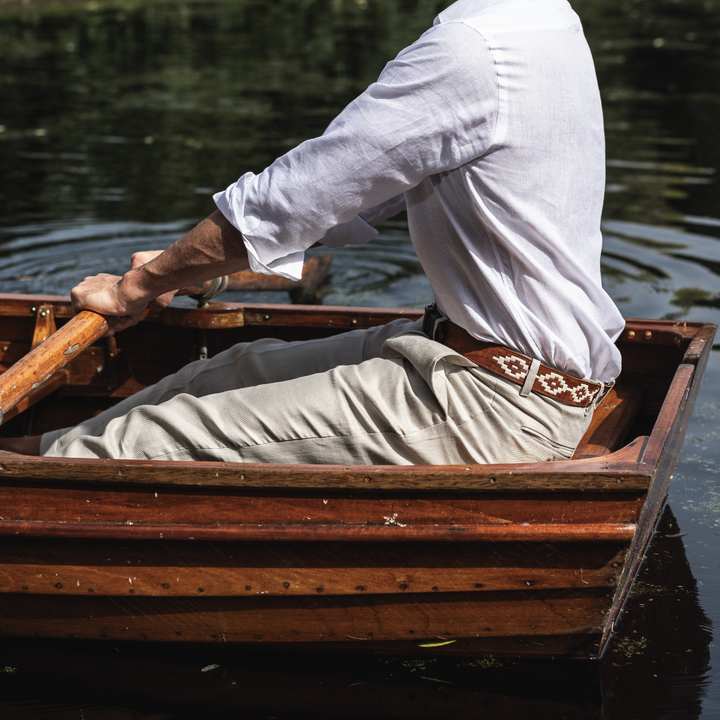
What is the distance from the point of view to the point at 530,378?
236 centimetres

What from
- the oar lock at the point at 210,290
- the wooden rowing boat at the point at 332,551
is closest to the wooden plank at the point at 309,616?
the wooden rowing boat at the point at 332,551

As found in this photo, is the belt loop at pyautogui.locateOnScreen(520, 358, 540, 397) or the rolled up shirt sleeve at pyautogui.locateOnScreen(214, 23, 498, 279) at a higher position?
the rolled up shirt sleeve at pyautogui.locateOnScreen(214, 23, 498, 279)

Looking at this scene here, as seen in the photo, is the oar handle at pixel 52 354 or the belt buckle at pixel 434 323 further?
the oar handle at pixel 52 354

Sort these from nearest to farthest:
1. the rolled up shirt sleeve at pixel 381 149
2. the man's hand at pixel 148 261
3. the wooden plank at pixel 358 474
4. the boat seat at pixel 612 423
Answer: the rolled up shirt sleeve at pixel 381 149, the wooden plank at pixel 358 474, the man's hand at pixel 148 261, the boat seat at pixel 612 423

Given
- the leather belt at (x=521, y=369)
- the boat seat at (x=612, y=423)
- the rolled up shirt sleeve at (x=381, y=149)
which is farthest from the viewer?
the boat seat at (x=612, y=423)

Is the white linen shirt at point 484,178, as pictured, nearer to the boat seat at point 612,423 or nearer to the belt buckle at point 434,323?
the belt buckle at point 434,323

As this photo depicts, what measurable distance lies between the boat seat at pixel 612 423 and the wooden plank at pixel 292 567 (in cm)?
55

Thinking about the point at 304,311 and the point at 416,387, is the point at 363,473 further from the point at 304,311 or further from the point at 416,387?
the point at 304,311

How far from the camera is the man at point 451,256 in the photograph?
2145mm

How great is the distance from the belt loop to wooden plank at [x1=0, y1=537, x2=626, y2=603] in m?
0.38

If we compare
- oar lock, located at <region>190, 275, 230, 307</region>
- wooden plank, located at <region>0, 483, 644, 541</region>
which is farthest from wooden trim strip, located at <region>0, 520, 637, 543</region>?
oar lock, located at <region>190, 275, 230, 307</region>

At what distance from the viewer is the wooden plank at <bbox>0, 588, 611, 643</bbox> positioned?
2469 millimetres

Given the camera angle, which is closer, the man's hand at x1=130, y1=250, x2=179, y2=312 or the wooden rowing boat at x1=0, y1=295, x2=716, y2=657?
the wooden rowing boat at x1=0, y1=295, x2=716, y2=657

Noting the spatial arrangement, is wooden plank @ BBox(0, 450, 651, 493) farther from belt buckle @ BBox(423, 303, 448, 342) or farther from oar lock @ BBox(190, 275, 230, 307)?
oar lock @ BBox(190, 275, 230, 307)
